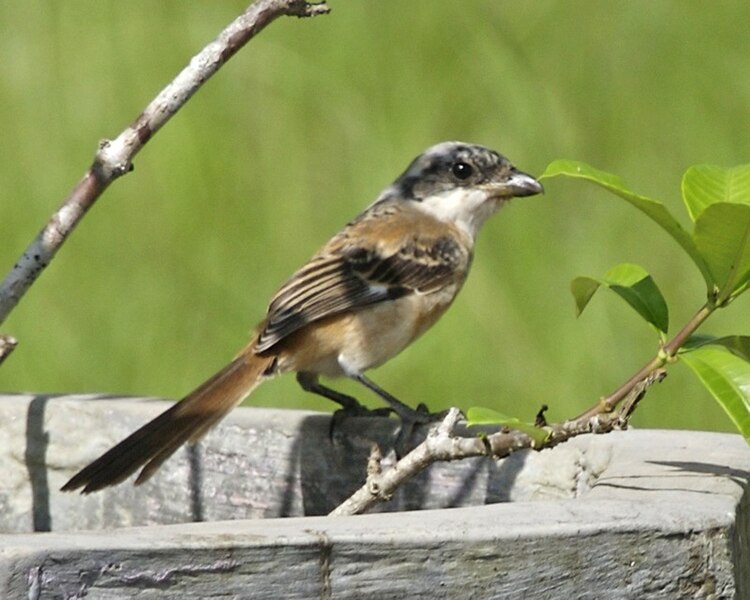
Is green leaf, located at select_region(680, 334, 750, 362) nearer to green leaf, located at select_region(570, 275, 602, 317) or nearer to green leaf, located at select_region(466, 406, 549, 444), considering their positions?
green leaf, located at select_region(570, 275, 602, 317)

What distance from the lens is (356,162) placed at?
692 centimetres

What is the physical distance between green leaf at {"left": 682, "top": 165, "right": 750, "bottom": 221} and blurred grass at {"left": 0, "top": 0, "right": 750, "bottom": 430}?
3.09 meters

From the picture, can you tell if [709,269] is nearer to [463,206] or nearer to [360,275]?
→ [360,275]

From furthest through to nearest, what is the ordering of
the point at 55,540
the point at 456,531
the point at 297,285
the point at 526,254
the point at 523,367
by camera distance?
the point at 526,254 → the point at 523,367 → the point at 297,285 → the point at 456,531 → the point at 55,540

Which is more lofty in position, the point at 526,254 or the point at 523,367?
the point at 526,254

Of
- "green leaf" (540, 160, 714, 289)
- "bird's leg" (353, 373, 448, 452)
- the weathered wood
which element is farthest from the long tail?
"green leaf" (540, 160, 714, 289)

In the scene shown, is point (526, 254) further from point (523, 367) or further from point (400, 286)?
point (400, 286)

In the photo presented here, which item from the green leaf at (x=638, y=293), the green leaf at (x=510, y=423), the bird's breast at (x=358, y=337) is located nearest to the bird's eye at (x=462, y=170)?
the bird's breast at (x=358, y=337)

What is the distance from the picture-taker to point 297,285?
465 cm

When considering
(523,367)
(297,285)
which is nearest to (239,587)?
(297,285)

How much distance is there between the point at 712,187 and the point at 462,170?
7.41 ft

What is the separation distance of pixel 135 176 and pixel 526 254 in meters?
1.58

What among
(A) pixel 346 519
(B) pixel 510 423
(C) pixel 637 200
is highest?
(C) pixel 637 200

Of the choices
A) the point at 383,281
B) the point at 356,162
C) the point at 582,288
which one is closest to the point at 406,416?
the point at 383,281
